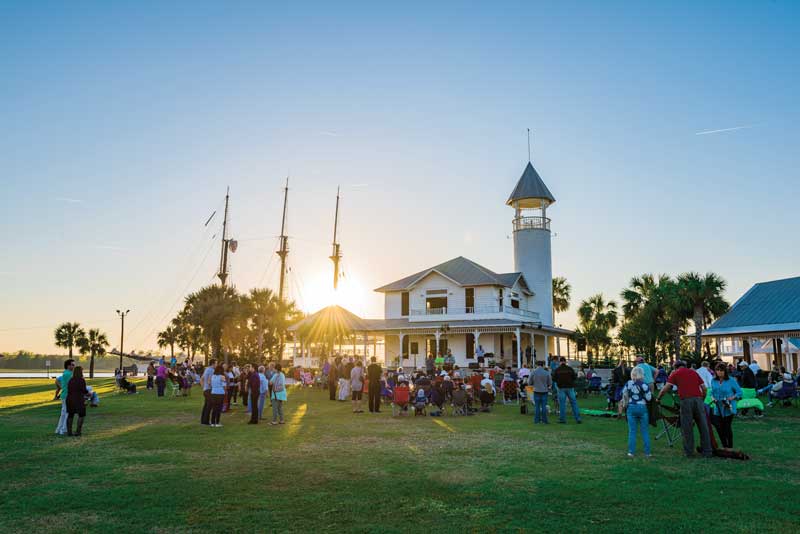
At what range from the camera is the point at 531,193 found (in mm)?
48031

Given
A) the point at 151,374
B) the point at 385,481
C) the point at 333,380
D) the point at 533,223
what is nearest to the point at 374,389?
the point at 333,380

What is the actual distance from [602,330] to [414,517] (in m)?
56.1

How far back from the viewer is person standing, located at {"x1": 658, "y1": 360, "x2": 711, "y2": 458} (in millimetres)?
10812

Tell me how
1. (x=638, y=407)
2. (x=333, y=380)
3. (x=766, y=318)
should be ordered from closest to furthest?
(x=638, y=407) → (x=333, y=380) → (x=766, y=318)

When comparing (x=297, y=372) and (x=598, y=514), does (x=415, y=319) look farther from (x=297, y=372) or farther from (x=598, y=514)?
(x=598, y=514)

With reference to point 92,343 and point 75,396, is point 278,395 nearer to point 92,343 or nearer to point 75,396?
point 75,396

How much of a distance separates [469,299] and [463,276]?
1.78 metres

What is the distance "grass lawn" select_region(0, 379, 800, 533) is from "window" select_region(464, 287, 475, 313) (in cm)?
2687

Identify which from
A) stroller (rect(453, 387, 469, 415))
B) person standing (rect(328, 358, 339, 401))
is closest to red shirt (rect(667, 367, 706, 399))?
stroller (rect(453, 387, 469, 415))

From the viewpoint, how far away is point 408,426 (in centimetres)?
1614

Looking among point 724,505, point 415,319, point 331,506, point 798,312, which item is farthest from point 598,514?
point 415,319

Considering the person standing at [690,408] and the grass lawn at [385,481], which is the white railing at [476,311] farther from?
the person standing at [690,408]

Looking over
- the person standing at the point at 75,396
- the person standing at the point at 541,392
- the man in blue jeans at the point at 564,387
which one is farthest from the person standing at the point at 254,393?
the man in blue jeans at the point at 564,387

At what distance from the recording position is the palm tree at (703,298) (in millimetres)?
39438
